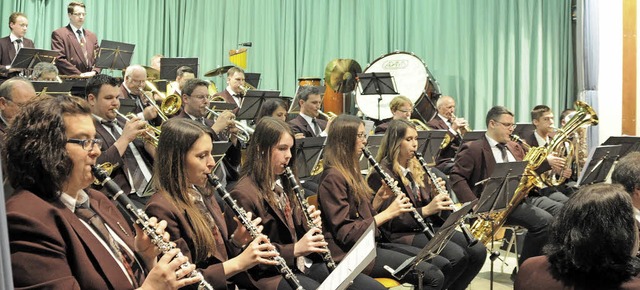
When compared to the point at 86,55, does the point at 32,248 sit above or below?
below

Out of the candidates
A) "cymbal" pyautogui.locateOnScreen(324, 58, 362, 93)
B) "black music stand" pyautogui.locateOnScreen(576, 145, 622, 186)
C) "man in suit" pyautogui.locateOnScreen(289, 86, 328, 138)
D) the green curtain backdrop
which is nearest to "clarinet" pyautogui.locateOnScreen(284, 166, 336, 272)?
"black music stand" pyautogui.locateOnScreen(576, 145, 622, 186)

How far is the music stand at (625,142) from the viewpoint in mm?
6700

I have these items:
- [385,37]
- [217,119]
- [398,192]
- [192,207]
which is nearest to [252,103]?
[217,119]

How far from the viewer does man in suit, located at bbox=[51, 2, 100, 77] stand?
9.34 meters

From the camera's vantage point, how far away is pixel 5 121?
503cm

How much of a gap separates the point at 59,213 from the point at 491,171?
454 cm

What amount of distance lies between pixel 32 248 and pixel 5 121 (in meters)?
3.03

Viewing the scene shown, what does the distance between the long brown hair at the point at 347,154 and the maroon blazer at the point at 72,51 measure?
16.9 ft

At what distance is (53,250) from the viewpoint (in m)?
2.31

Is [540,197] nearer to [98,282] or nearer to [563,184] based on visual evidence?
[563,184]

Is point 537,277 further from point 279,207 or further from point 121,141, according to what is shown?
point 121,141

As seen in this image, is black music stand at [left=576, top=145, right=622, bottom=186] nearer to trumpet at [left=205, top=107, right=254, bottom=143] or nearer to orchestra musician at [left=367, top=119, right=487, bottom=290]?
orchestra musician at [left=367, top=119, right=487, bottom=290]

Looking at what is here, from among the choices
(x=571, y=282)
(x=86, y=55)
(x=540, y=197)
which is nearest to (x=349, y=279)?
(x=571, y=282)

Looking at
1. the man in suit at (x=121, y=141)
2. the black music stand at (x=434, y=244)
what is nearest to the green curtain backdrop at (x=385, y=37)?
the man in suit at (x=121, y=141)
